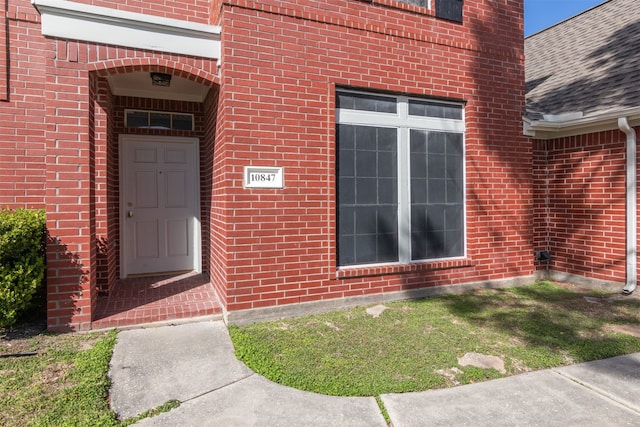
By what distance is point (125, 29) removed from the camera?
4184 mm

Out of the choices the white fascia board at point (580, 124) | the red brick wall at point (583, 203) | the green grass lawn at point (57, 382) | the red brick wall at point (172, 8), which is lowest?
the green grass lawn at point (57, 382)

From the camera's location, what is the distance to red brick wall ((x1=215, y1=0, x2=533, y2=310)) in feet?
14.4

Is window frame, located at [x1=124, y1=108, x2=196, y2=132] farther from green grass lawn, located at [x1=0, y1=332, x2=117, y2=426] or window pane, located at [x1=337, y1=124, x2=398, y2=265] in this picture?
green grass lawn, located at [x1=0, y1=332, x2=117, y2=426]

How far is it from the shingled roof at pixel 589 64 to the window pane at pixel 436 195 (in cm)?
178

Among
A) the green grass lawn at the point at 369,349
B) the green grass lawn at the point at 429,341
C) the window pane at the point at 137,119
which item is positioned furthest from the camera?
the window pane at the point at 137,119

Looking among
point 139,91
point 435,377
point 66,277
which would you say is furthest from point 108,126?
point 435,377

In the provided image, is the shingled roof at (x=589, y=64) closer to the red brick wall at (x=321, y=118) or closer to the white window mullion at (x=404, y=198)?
the red brick wall at (x=321, y=118)

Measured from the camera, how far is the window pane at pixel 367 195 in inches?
195

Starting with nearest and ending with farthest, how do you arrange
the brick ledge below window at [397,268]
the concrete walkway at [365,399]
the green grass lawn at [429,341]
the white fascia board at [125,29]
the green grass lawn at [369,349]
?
the concrete walkway at [365,399]
the green grass lawn at [369,349]
the green grass lawn at [429,341]
the white fascia board at [125,29]
the brick ledge below window at [397,268]

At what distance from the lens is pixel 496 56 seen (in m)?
5.83

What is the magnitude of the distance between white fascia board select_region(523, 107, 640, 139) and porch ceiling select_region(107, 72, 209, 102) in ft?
17.1

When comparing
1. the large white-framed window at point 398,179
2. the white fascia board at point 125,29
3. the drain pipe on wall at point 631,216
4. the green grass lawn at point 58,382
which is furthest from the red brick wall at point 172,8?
the drain pipe on wall at point 631,216

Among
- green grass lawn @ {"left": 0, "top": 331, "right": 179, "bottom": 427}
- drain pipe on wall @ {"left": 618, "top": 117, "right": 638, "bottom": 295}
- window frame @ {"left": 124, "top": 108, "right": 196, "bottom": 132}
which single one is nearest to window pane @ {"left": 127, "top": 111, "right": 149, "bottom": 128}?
window frame @ {"left": 124, "top": 108, "right": 196, "bottom": 132}

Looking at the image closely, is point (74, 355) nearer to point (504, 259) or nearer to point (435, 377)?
point (435, 377)
